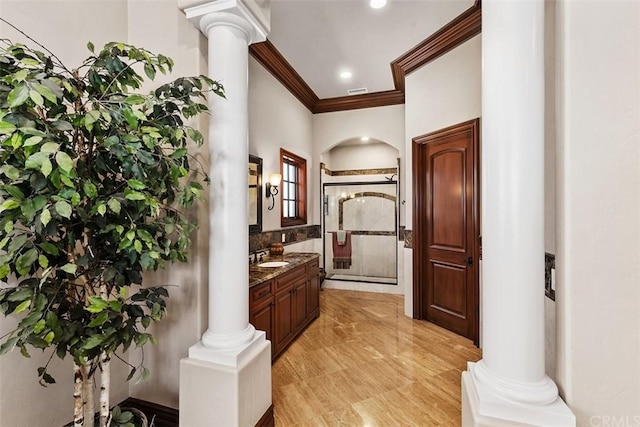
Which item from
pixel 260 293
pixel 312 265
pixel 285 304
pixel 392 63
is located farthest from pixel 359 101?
pixel 260 293

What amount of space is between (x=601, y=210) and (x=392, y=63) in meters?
3.14

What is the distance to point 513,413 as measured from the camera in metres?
1.16

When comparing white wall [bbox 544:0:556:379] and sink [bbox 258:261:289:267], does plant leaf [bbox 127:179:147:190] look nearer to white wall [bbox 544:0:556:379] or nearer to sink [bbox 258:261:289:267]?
white wall [bbox 544:0:556:379]

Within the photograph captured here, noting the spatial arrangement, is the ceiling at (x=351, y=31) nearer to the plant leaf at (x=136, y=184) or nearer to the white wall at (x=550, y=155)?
the white wall at (x=550, y=155)

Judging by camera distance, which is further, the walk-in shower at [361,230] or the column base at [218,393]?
the walk-in shower at [361,230]

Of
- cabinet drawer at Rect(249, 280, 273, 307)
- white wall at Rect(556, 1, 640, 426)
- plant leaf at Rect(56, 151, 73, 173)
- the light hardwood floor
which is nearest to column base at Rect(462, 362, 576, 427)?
white wall at Rect(556, 1, 640, 426)

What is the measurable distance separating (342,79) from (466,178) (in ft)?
7.19

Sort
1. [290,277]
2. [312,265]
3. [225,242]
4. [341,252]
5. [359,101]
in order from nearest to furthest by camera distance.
→ [225,242]
[290,277]
[312,265]
[359,101]
[341,252]

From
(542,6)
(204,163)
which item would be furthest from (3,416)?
(542,6)

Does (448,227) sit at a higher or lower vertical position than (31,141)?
lower

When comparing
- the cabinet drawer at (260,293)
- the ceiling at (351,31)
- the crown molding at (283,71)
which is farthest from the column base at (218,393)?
the crown molding at (283,71)

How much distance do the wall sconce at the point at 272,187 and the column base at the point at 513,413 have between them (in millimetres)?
2900

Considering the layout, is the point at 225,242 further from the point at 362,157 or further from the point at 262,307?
the point at 362,157

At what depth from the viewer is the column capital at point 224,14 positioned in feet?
5.48
